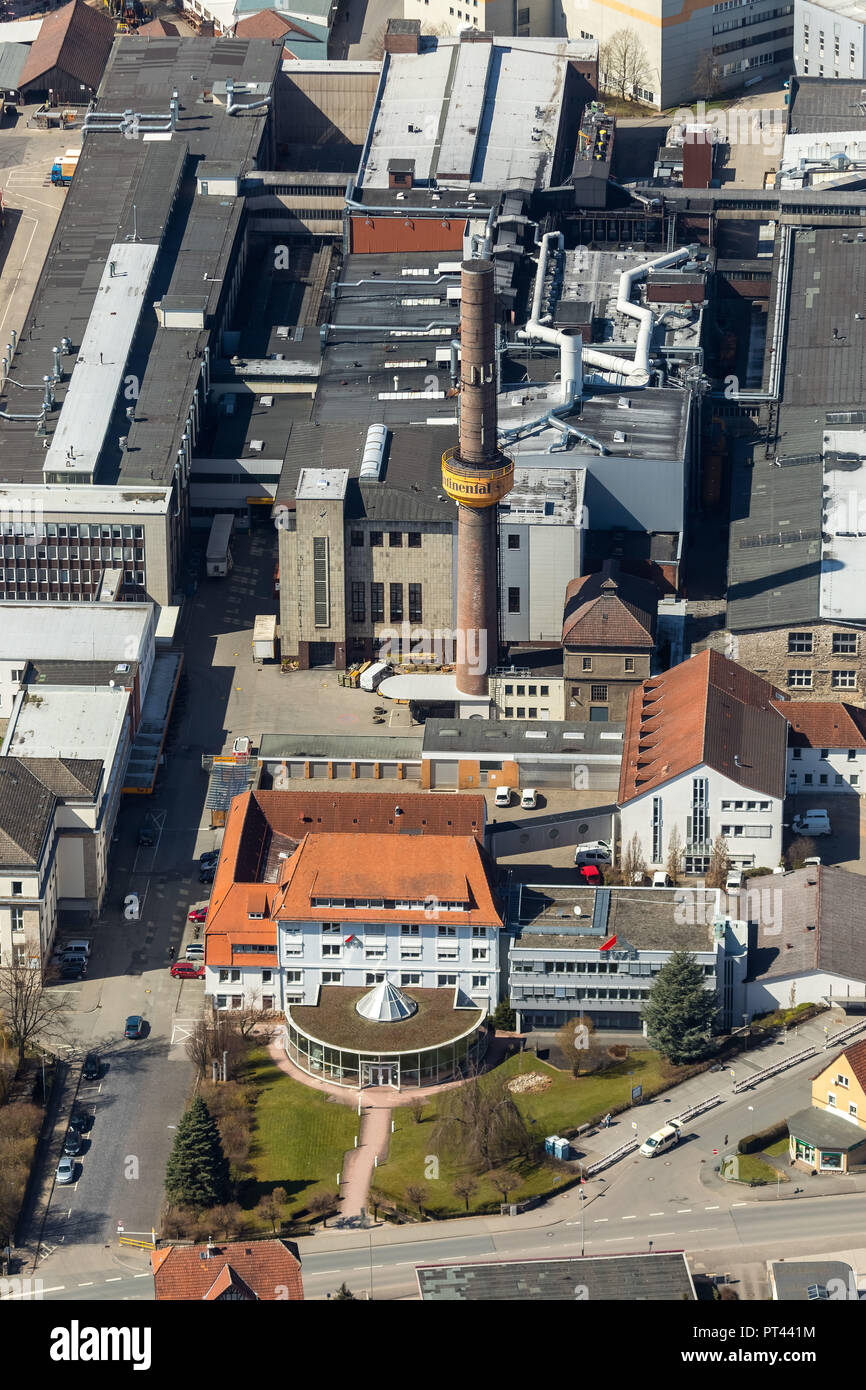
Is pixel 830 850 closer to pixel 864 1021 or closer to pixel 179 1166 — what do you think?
pixel 864 1021

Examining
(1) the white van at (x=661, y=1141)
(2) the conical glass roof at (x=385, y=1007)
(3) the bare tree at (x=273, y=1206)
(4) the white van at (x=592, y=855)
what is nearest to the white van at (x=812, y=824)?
(4) the white van at (x=592, y=855)

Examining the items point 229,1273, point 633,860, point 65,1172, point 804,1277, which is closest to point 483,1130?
point 804,1277

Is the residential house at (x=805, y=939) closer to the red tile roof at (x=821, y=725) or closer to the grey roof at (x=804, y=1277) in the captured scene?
the red tile roof at (x=821, y=725)

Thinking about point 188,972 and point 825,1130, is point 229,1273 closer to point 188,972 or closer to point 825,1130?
point 825,1130

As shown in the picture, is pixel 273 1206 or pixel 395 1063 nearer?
pixel 273 1206

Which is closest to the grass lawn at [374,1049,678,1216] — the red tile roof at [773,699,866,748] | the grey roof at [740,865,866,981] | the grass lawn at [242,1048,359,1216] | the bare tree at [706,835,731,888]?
the grass lawn at [242,1048,359,1216]
